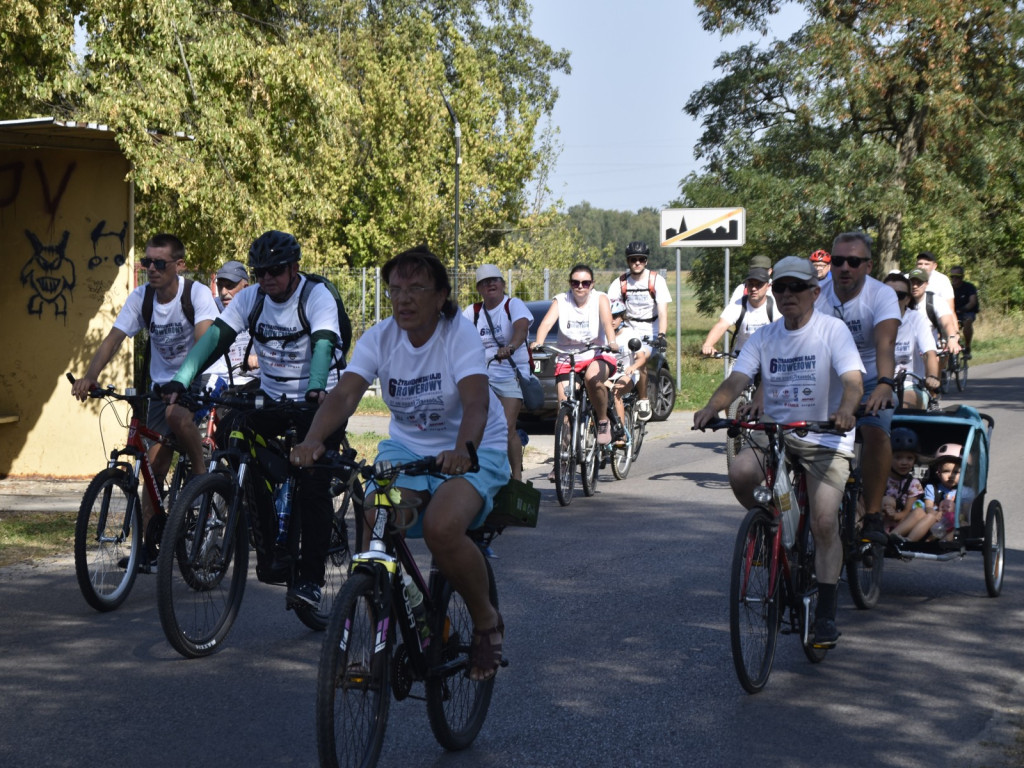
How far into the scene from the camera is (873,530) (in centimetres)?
696

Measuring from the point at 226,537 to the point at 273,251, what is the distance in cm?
135

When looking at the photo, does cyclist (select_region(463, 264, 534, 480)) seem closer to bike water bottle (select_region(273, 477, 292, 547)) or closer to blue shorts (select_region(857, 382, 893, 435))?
blue shorts (select_region(857, 382, 893, 435))

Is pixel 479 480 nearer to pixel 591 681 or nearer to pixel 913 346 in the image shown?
pixel 591 681

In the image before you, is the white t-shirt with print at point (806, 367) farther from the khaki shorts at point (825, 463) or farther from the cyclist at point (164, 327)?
the cyclist at point (164, 327)

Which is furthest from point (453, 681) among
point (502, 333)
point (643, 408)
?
point (643, 408)

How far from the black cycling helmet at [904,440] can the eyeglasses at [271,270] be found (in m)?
3.46

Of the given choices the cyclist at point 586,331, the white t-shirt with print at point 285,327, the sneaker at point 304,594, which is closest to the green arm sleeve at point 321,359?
the white t-shirt with print at point 285,327

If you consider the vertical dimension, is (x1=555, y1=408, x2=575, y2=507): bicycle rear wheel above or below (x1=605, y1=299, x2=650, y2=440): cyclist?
below

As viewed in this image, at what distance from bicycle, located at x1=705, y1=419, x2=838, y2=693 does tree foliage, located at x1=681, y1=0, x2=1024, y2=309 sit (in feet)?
94.9

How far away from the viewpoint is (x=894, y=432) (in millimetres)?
7684

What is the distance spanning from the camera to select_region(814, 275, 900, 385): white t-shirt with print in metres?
7.21

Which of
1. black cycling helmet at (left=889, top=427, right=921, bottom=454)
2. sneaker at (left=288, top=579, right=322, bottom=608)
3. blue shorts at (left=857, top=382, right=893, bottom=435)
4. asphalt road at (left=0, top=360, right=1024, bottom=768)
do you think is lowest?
asphalt road at (left=0, top=360, right=1024, bottom=768)

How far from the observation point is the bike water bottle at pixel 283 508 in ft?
21.3

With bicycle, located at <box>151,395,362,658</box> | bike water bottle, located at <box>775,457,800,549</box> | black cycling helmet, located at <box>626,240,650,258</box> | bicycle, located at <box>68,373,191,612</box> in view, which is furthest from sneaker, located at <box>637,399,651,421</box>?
bike water bottle, located at <box>775,457,800,549</box>
